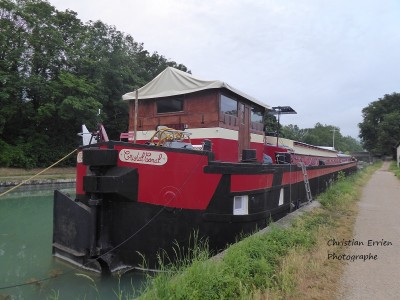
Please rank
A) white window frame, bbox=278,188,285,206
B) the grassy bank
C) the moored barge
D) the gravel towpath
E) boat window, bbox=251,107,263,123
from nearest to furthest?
the grassy bank → the gravel towpath → the moored barge → white window frame, bbox=278,188,285,206 → boat window, bbox=251,107,263,123

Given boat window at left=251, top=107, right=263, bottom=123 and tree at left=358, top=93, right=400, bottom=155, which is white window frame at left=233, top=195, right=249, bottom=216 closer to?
boat window at left=251, top=107, right=263, bottom=123

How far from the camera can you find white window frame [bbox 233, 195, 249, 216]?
248 inches

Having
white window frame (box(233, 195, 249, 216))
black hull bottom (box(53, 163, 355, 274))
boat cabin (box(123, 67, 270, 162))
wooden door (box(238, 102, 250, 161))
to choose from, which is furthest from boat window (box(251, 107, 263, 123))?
black hull bottom (box(53, 163, 355, 274))

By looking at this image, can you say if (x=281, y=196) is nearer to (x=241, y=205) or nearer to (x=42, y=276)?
(x=241, y=205)

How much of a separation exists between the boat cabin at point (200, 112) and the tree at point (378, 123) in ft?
195

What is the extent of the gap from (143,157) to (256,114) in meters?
4.97

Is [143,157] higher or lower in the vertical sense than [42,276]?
higher

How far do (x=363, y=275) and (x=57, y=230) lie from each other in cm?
503

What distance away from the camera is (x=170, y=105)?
8305mm

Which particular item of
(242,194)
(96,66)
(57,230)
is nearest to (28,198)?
(57,230)

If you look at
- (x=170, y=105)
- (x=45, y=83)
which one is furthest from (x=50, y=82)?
(x=170, y=105)

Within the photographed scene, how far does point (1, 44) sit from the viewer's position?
24.0m

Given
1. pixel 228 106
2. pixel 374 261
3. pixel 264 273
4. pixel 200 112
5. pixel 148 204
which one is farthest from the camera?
pixel 228 106

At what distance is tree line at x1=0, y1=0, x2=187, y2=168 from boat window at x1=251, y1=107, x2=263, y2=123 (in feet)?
56.2
